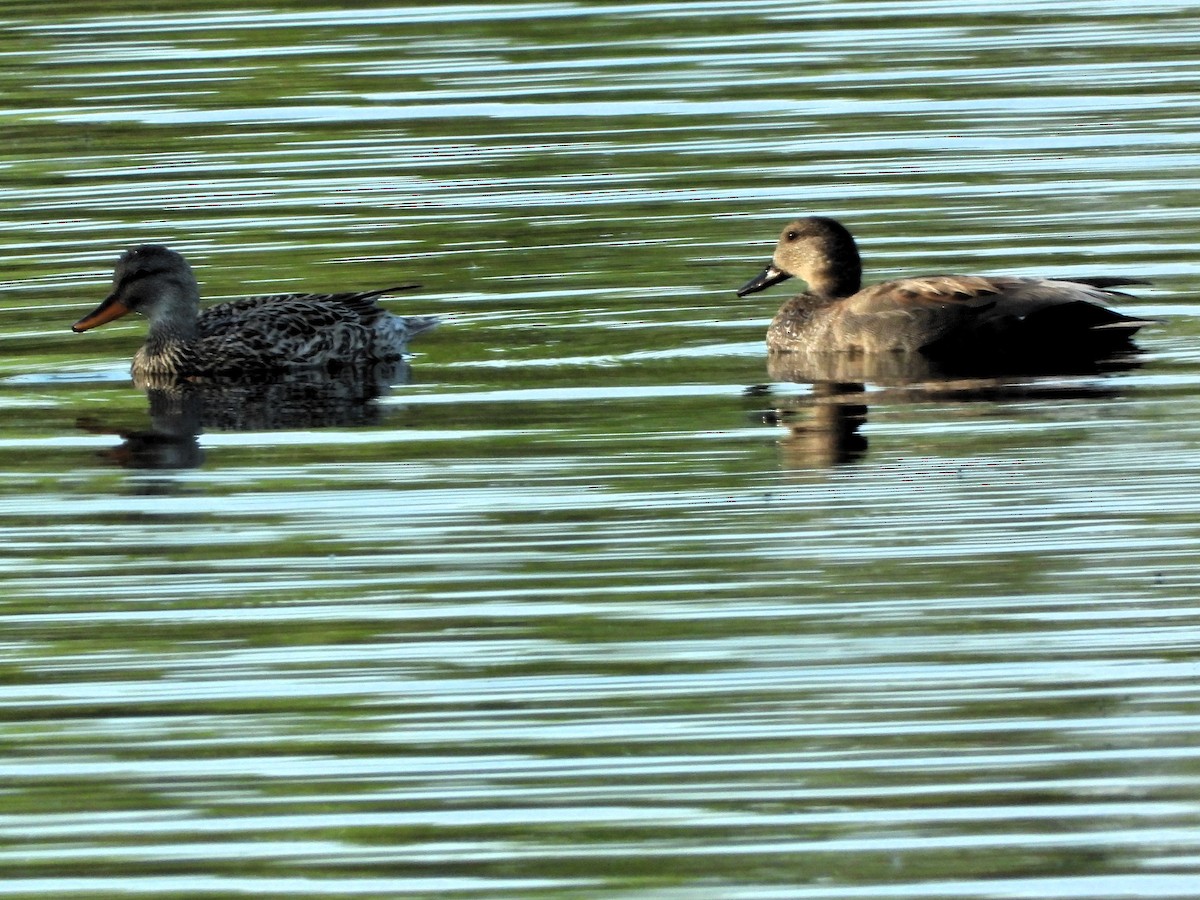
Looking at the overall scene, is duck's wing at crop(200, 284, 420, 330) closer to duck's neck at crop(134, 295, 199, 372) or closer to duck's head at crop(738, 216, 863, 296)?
duck's neck at crop(134, 295, 199, 372)

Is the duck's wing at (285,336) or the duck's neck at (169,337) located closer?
the duck's wing at (285,336)

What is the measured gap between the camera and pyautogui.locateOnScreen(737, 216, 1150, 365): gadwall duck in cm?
1200

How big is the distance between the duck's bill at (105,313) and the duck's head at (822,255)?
3321mm

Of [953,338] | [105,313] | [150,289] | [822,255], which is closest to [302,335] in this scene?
[150,289]

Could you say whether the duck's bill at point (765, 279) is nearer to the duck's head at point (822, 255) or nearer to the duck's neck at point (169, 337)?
the duck's head at point (822, 255)

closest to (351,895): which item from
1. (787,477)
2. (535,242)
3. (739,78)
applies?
(787,477)

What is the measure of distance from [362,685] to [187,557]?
1.76 meters

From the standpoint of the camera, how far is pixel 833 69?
21031 millimetres

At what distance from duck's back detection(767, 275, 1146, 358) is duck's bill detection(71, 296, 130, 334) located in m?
3.47

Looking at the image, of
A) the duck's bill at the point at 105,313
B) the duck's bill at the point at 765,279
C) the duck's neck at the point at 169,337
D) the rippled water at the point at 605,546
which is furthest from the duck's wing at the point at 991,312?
the duck's bill at the point at 105,313

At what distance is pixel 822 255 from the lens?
43.4ft

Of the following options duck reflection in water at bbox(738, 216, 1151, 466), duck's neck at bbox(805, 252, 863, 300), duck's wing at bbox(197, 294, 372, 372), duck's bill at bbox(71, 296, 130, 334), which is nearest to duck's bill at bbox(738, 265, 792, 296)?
duck's neck at bbox(805, 252, 863, 300)

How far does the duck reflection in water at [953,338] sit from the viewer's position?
1172 cm

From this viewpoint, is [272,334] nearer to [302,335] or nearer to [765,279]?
[302,335]
